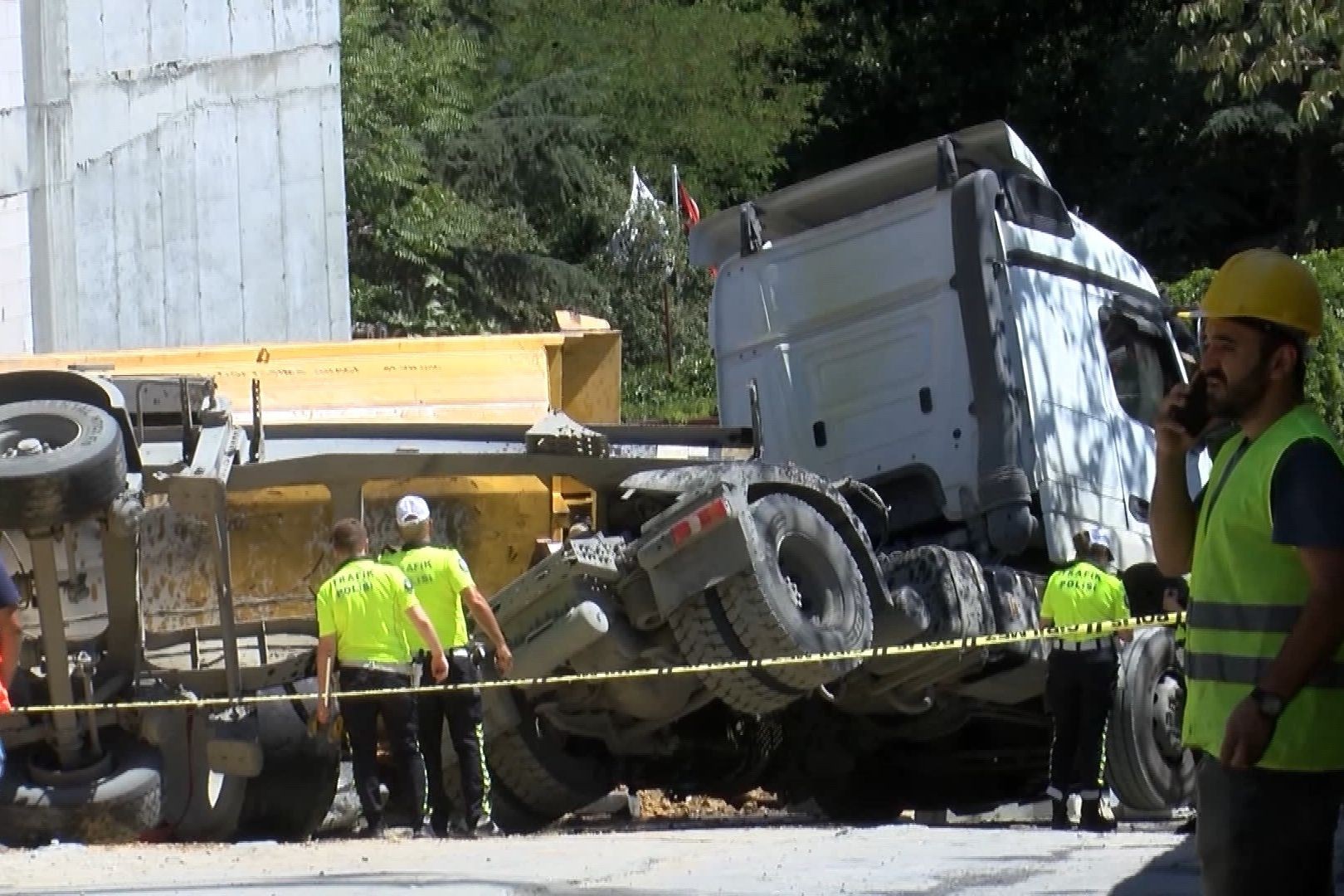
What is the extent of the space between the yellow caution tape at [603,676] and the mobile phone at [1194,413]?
13.4ft

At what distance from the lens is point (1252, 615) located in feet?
11.7

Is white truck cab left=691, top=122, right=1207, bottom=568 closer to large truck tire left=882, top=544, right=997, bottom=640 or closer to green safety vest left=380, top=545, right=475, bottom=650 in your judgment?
large truck tire left=882, top=544, right=997, bottom=640

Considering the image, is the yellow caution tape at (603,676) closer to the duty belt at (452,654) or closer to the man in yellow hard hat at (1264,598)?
the duty belt at (452,654)

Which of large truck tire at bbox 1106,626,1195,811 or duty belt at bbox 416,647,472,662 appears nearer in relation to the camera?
duty belt at bbox 416,647,472,662

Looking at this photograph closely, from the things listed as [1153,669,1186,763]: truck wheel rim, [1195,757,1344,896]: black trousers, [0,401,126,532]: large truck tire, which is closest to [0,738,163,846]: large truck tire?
[0,401,126,532]: large truck tire

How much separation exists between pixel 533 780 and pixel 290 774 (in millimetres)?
1062

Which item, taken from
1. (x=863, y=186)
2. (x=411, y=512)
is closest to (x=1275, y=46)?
(x=863, y=186)

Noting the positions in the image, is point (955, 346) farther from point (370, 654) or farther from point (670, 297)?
point (670, 297)

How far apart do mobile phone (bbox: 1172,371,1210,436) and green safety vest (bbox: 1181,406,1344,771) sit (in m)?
0.09

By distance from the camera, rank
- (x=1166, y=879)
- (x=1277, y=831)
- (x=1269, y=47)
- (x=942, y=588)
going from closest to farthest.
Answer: (x=1277, y=831)
(x=1166, y=879)
(x=942, y=588)
(x=1269, y=47)

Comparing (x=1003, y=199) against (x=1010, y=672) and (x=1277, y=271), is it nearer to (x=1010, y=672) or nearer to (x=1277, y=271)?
(x=1010, y=672)

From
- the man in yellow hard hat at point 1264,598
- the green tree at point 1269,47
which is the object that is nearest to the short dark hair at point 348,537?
the green tree at point 1269,47

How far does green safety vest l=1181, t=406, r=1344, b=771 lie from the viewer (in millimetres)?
3516

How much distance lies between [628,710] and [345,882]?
2691 mm
